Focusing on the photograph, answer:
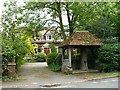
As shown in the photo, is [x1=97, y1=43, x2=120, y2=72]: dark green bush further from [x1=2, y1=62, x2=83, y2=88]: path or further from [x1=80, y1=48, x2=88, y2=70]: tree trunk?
[x1=2, y1=62, x2=83, y2=88]: path

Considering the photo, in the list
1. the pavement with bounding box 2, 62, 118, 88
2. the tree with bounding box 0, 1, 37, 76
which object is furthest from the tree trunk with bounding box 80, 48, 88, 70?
the tree with bounding box 0, 1, 37, 76

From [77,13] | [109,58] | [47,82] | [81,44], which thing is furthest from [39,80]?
[77,13]

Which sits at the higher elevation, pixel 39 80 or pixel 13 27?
pixel 13 27

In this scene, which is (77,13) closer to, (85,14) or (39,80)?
(85,14)

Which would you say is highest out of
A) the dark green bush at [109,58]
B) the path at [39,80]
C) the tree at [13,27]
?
the tree at [13,27]

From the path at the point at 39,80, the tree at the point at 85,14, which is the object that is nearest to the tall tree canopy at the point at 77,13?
the tree at the point at 85,14

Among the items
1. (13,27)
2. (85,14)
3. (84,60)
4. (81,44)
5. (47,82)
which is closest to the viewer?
(47,82)

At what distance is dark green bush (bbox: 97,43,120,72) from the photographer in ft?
57.1

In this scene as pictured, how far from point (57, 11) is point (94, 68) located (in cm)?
588

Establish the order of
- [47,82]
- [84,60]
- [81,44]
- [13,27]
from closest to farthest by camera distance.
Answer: [47,82], [81,44], [84,60], [13,27]

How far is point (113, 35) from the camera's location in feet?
65.9

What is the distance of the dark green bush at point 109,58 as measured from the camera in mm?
17406

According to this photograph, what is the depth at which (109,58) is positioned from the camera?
1742 cm

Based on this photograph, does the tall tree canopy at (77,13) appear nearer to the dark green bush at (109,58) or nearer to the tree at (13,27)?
the tree at (13,27)
